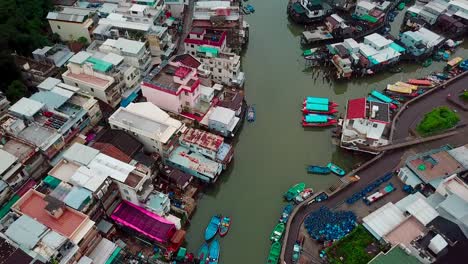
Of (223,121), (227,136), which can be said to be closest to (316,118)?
(227,136)

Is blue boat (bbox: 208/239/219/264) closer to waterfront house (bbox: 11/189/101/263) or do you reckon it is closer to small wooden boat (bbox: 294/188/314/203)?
small wooden boat (bbox: 294/188/314/203)

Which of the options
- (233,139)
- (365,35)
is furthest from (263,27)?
(233,139)

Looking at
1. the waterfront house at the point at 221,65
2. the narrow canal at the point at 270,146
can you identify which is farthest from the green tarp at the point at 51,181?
the waterfront house at the point at 221,65

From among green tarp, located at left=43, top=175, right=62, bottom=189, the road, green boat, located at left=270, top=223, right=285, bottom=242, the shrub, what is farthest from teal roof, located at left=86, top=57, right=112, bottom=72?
the shrub

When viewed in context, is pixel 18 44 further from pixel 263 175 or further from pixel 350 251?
pixel 350 251

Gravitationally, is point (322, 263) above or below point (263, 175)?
below

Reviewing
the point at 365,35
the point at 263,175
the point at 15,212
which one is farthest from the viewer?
the point at 365,35
